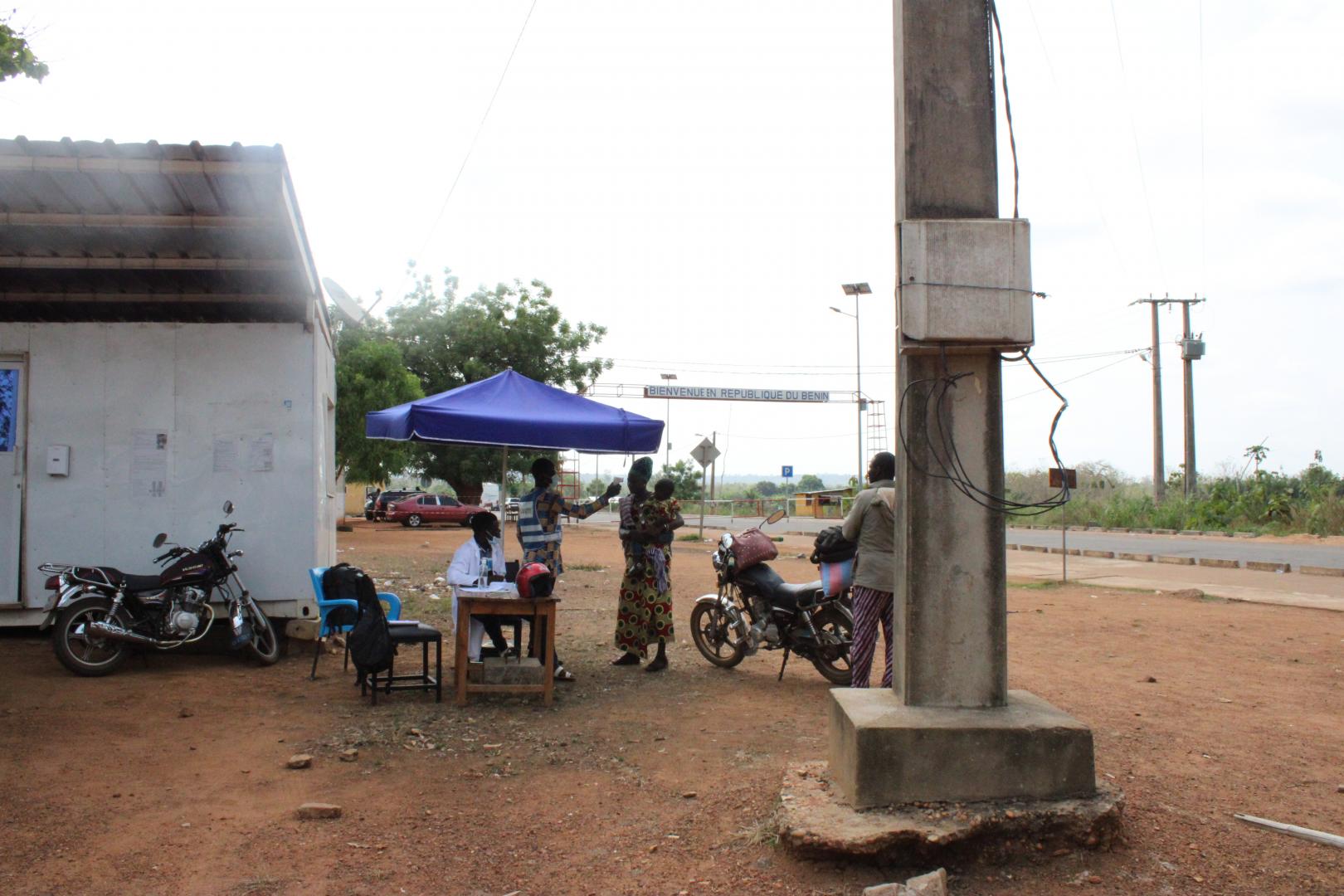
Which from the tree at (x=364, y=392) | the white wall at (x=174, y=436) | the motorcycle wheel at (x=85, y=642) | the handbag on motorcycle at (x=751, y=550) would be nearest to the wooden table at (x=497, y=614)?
the handbag on motorcycle at (x=751, y=550)

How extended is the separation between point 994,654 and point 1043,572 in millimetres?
14876

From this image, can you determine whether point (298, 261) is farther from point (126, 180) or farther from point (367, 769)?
point (367, 769)

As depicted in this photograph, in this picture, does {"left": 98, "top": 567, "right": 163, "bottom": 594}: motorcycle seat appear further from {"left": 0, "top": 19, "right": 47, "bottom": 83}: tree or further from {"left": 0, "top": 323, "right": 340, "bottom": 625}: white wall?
{"left": 0, "top": 19, "right": 47, "bottom": 83}: tree

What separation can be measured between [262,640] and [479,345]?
1084 inches

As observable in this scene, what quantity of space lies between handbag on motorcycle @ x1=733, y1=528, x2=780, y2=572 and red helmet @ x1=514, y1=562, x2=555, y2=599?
1714 mm

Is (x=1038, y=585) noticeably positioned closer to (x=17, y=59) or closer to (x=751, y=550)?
(x=751, y=550)

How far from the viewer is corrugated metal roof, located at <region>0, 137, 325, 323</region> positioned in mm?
6430

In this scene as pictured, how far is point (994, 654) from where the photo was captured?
4297 millimetres

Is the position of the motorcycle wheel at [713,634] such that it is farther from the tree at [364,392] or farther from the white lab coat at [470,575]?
the tree at [364,392]

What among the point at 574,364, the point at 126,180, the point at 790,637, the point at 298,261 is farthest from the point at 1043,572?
the point at 574,364

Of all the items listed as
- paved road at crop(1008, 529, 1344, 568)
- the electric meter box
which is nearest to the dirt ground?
the electric meter box

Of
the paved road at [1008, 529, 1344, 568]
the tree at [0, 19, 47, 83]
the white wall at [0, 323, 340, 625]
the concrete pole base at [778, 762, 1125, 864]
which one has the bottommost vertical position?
the paved road at [1008, 529, 1344, 568]

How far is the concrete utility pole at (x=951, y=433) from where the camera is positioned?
167 inches

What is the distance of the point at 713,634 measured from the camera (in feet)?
28.1
